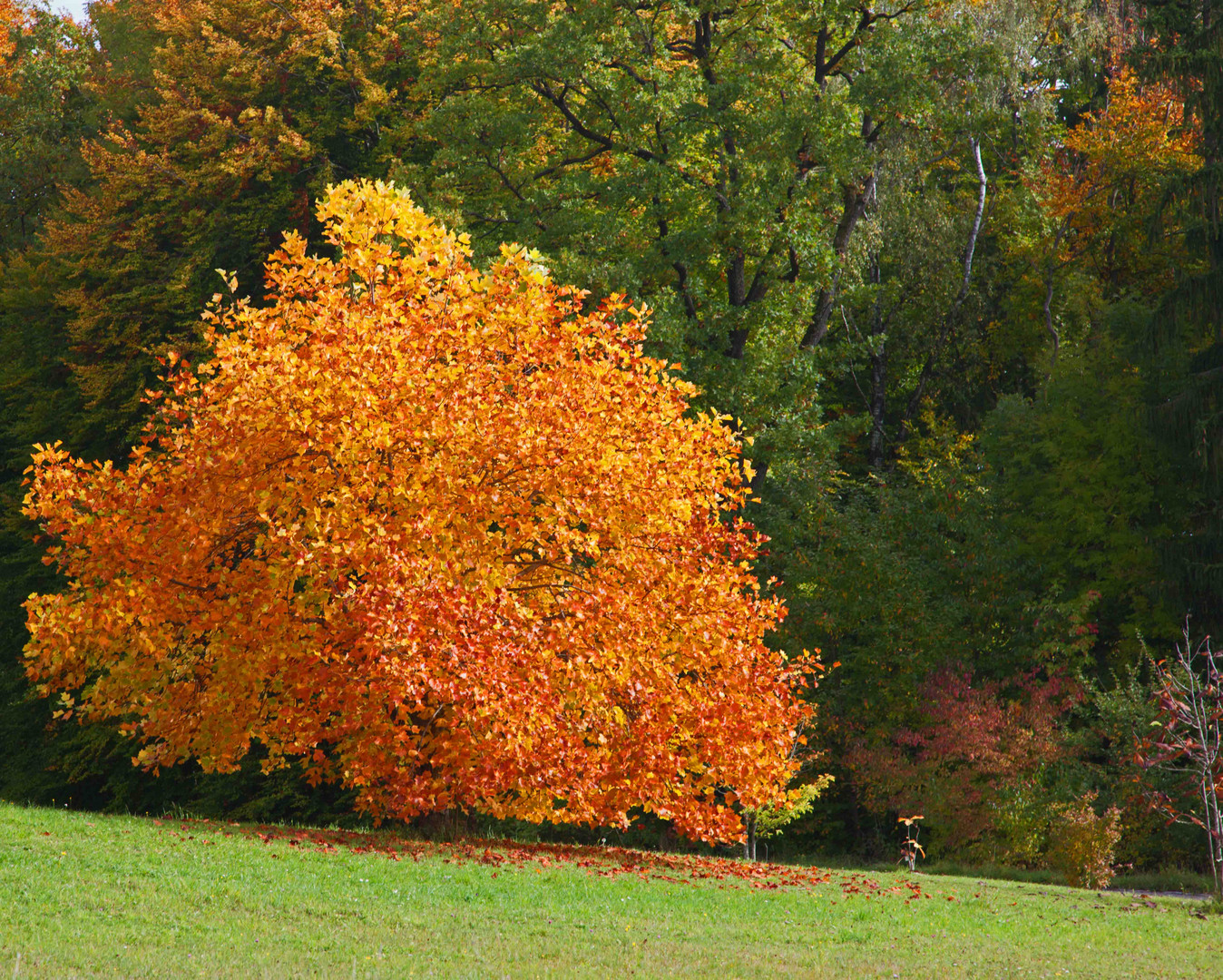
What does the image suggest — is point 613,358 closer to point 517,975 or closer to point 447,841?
point 447,841

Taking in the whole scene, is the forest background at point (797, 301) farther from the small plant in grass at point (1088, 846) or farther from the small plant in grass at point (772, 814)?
the small plant in grass at point (1088, 846)

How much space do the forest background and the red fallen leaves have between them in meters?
5.00

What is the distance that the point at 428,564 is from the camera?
11758mm

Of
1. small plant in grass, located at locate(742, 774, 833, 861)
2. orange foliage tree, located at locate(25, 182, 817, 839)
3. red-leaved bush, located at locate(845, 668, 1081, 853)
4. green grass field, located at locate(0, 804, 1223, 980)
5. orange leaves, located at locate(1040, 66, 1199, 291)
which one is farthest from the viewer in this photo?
orange leaves, located at locate(1040, 66, 1199, 291)

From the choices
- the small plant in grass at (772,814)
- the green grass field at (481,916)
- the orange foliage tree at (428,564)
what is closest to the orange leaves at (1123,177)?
the small plant in grass at (772,814)

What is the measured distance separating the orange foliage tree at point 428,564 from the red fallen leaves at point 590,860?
47 centimetres

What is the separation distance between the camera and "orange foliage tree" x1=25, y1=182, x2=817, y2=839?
38.7ft

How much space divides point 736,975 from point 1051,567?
15700 millimetres

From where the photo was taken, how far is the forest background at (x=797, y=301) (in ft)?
65.9

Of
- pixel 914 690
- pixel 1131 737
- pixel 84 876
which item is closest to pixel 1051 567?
pixel 914 690

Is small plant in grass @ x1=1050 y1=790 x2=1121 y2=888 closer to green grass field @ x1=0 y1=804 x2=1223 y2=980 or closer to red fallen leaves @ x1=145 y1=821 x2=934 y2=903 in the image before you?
green grass field @ x1=0 y1=804 x2=1223 y2=980

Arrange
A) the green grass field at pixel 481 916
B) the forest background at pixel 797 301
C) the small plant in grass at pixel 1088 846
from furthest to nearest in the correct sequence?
1. the forest background at pixel 797 301
2. the small plant in grass at pixel 1088 846
3. the green grass field at pixel 481 916

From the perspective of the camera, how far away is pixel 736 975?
8250 mm

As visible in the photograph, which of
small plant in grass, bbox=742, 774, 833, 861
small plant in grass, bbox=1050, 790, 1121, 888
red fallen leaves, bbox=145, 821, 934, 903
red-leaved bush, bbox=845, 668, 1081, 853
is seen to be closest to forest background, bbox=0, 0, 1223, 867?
red-leaved bush, bbox=845, 668, 1081, 853
